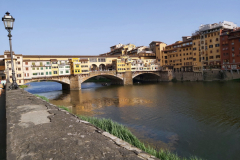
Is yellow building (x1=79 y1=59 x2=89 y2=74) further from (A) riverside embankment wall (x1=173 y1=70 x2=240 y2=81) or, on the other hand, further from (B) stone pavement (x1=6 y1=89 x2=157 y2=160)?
Answer: (B) stone pavement (x1=6 y1=89 x2=157 y2=160)

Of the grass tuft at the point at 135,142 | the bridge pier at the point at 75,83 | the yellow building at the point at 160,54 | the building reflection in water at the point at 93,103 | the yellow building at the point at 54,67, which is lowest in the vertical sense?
the building reflection in water at the point at 93,103

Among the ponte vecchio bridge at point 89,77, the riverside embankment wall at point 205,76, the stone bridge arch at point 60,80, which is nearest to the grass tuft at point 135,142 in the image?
the stone bridge arch at point 60,80

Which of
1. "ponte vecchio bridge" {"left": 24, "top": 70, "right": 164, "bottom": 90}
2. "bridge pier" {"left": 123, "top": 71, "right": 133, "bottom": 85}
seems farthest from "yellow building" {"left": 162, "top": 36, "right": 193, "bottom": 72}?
"bridge pier" {"left": 123, "top": 71, "right": 133, "bottom": 85}

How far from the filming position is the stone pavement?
11.2ft

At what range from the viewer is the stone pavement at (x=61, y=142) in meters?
3.41

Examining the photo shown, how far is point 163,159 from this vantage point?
640 centimetres

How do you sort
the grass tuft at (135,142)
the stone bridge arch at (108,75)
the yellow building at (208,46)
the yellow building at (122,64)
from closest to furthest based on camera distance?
the grass tuft at (135,142), the stone bridge arch at (108,75), the yellow building at (208,46), the yellow building at (122,64)

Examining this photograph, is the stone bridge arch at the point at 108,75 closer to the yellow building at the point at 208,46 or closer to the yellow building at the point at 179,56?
the yellow building at the point at 179,56

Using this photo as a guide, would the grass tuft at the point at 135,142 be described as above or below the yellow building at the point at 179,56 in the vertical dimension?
below

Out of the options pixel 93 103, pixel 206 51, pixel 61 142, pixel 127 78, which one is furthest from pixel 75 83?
pixel 61 142

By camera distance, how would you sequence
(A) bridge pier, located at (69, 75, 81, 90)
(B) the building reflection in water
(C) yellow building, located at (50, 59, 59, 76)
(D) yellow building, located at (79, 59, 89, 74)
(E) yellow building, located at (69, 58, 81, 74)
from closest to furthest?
1. (B) the building reflection in water
2. (C) yellow building, located at (50, 59, 59, 76)
3. (A) bridge pier, located at (69, 75, 81, 90)
4. (E) yellow building, located at (69, 58, 81, 74)
5. (D) yellow building, located at (79, 59, 89, 74)

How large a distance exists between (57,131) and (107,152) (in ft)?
5.73

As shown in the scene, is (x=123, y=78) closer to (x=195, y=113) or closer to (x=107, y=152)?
(x=195, y=113)

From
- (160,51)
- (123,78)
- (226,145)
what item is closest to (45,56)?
Answer: (123,78)
